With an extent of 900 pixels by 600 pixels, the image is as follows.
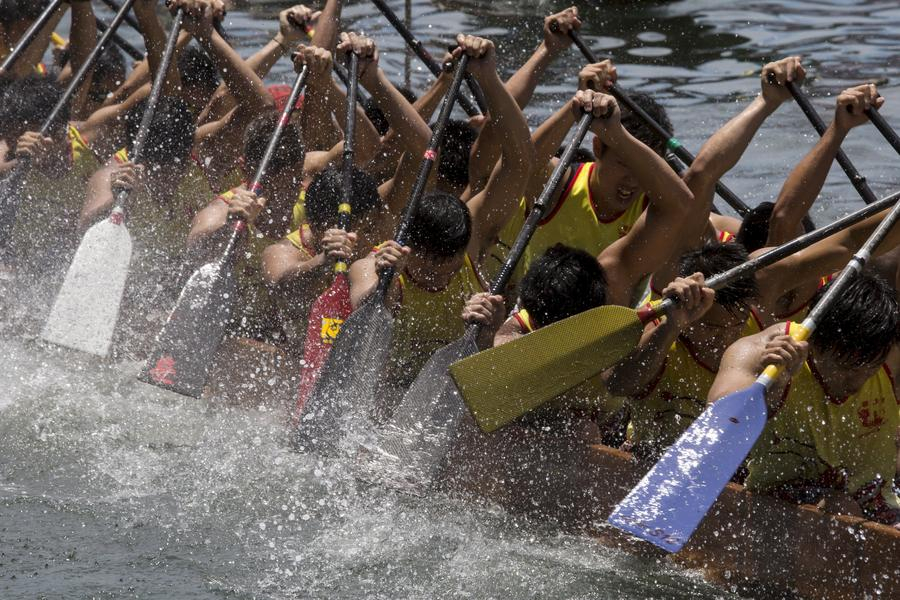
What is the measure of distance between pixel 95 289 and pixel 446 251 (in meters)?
1.39

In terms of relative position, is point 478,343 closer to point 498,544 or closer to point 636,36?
point 498,544

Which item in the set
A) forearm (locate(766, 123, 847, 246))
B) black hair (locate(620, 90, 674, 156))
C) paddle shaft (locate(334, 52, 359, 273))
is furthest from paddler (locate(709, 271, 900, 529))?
paddle shaft (locate(334, 52, 359, 273))

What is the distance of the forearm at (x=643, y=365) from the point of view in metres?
3.35

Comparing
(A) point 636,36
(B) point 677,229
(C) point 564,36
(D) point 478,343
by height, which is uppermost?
(C) point 564,36

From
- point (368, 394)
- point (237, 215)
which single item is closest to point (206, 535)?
point (368, 394)

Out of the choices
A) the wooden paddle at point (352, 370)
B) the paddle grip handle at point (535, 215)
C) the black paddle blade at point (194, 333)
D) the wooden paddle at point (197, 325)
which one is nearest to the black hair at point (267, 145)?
the wooden paddle at point (197, 325)

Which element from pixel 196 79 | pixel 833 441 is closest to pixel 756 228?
pixel 833 441

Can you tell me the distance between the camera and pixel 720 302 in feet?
11.4

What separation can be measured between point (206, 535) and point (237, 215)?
127cm

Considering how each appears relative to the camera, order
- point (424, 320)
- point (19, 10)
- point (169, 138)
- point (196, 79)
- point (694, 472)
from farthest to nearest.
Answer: point (19, 10) → point (196, 79) → point (169, 138) → point (424, 320) → point (694, 472)

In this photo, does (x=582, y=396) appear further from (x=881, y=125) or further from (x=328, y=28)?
(x=328, y=28)

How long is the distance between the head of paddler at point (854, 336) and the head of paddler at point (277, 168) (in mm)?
2215

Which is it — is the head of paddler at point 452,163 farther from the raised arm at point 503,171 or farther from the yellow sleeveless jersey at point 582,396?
the yellow sleeveless jersey at point 582,396

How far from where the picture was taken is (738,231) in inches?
172
